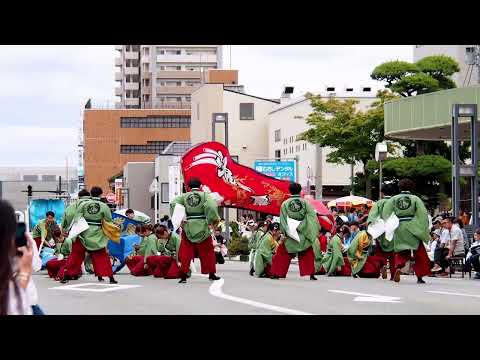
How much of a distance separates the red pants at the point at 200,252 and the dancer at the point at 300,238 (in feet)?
5.66

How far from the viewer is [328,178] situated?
65125 mm

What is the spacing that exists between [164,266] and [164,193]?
5451 cm

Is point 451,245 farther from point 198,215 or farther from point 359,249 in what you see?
point 198,215

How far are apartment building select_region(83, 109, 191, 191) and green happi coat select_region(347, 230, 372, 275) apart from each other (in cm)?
9110

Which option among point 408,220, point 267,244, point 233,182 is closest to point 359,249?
point 267,244

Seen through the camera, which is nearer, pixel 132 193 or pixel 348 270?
pixel 348 270

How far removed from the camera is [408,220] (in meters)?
19.5

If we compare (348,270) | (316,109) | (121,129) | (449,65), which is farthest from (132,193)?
(348,270)

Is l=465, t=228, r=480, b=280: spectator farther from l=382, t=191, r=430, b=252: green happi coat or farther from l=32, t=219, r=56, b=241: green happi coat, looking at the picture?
l=32, t=219, r=56, b=241: green happi coat

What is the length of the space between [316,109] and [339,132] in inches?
127
